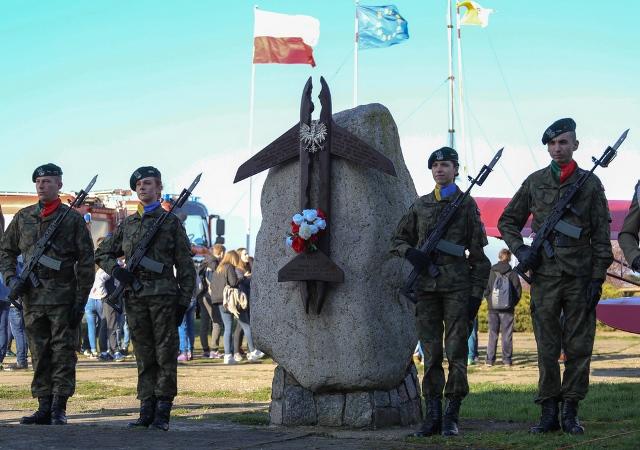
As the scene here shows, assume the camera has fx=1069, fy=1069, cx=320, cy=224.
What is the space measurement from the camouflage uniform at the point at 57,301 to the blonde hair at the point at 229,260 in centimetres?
775

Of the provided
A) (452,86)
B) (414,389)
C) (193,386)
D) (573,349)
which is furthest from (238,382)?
(452,86)

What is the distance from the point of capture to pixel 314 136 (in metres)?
8.62

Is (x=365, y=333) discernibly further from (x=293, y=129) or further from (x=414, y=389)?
(x=293, y=129)

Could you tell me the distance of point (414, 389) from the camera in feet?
29.5

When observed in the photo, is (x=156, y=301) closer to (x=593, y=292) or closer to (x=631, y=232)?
(x=593, y=292)

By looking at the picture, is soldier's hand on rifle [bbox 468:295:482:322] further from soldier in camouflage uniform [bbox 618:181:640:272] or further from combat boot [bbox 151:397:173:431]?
combat boot [bbox 151:397:173:431]

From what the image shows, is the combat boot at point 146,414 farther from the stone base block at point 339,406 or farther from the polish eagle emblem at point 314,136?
the polish eagle emblem at point 314,136

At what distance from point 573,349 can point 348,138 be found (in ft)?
7.92

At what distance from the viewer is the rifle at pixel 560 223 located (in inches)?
300

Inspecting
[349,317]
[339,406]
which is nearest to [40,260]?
[349,317]

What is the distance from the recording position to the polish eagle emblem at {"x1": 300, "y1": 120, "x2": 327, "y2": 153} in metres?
8.60

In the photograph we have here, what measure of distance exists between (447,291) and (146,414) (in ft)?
8.70

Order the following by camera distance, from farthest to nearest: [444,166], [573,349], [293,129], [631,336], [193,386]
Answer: [631,336]
[193,386]
[293,129]
[444,166]
[573,349]

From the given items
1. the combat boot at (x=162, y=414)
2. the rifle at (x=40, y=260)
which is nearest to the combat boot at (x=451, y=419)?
the combat boot at (x=162, y=414)
